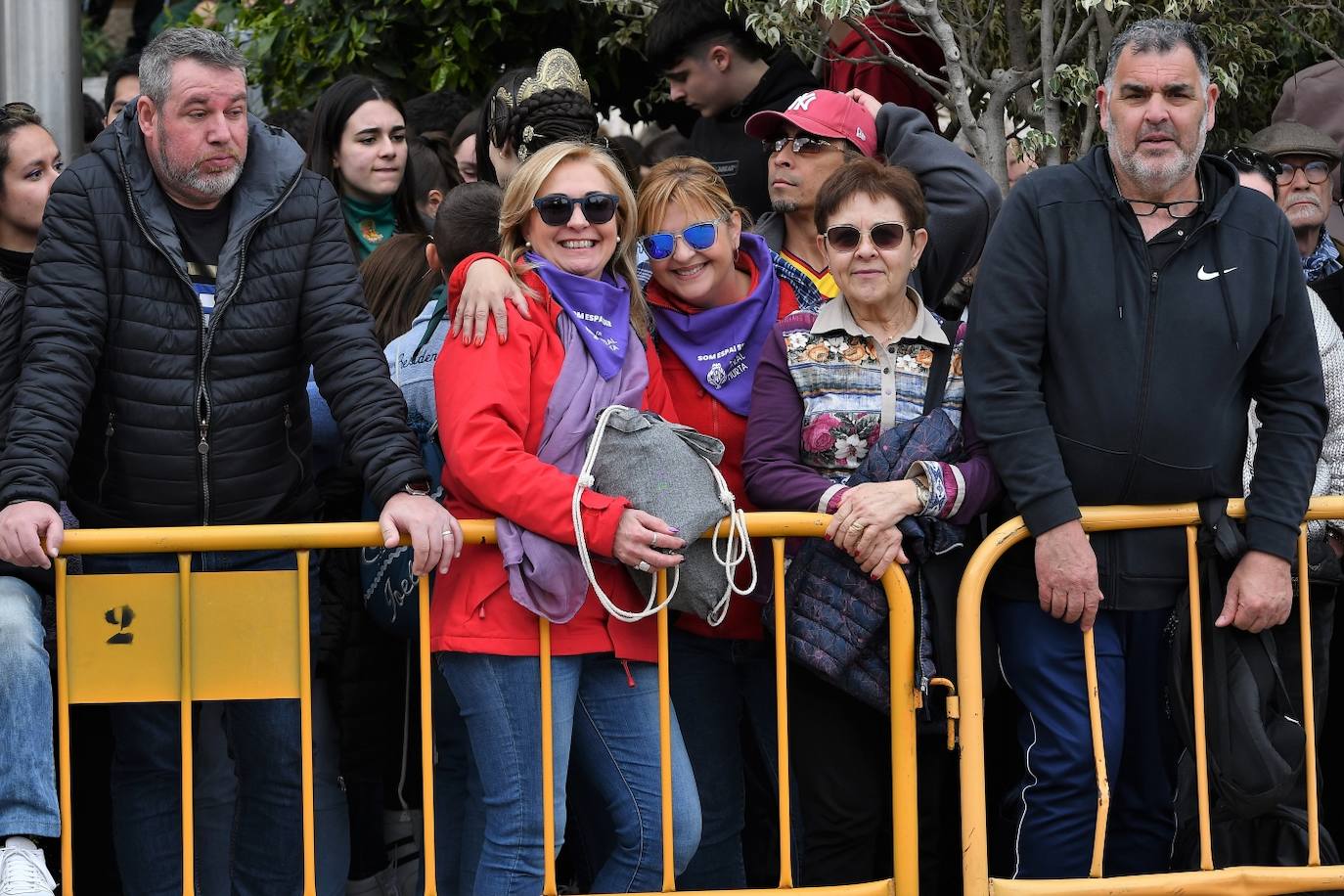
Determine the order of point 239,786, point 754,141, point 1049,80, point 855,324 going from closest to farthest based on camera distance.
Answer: point 855,324 → point 239,786 → point 1049,80 → point 754,141

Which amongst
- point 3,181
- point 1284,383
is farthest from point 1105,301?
point 3,181

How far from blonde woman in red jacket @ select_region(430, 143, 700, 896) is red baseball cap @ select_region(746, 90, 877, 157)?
0.83 metres

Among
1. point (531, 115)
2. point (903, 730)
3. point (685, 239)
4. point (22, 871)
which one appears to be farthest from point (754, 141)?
point (22, 871)

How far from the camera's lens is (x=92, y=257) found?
4.11 meters

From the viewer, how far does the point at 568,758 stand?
4176 mm

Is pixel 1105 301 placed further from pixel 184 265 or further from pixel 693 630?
pixel 184 265

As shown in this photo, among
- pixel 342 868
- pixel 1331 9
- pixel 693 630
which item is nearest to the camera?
pixel 693 630

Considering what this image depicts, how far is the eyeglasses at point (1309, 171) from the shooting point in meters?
5.86

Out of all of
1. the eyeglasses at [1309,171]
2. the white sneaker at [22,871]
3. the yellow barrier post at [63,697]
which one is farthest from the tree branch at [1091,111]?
the white sneaker at [22,871]

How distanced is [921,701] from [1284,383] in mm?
1222

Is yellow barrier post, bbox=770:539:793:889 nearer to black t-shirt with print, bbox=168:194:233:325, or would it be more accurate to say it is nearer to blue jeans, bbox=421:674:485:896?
blue jeans, bbox=421:674:485:896

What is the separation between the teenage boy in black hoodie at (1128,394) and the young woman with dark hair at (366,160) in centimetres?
232

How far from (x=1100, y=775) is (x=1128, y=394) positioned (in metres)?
0.93

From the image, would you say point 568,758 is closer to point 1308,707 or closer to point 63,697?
point 63,697
